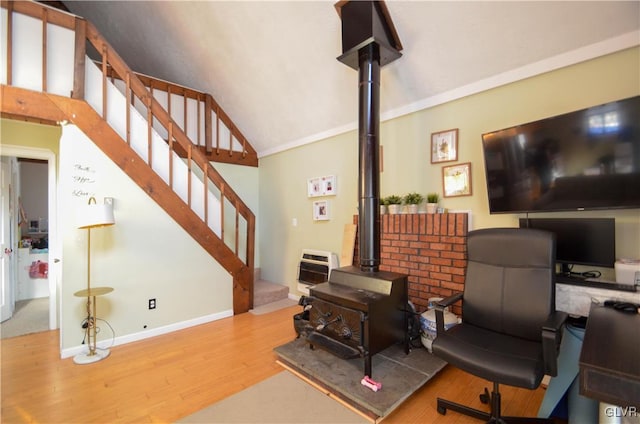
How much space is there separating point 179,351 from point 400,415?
2099 mm

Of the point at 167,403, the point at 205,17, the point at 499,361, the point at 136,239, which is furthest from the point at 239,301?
the point at 205,17

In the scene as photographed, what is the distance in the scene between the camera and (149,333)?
10.1 ft

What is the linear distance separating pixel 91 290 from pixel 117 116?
5.80 ft

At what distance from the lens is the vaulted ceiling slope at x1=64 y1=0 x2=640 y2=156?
2.05 m

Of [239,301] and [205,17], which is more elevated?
[205,17]

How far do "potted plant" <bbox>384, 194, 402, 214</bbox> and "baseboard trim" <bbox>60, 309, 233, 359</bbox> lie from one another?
2.41 metres

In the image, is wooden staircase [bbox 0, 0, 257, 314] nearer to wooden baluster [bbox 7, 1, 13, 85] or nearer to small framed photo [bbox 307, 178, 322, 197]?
wooden baluster [bbox 7, 1, 13, 85]

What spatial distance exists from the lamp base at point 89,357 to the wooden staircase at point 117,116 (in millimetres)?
1365

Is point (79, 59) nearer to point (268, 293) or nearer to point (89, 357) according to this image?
point (89, 357)

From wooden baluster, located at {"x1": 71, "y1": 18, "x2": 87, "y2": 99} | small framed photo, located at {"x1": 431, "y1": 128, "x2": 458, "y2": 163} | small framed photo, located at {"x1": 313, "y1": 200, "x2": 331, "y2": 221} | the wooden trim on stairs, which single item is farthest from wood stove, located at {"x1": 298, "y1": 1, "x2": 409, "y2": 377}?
wooden baluster, located at {"x1": 71, "y1": 18, "x2": 87, "y2": 99}

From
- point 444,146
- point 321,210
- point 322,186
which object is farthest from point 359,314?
point 322,186

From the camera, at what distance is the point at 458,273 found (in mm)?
2633

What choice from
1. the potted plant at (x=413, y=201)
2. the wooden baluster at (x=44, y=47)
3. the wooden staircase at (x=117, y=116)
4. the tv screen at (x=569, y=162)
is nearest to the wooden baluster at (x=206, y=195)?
the wooden staircase at (x=117, y=116)

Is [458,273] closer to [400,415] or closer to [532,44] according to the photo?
[400,415]
